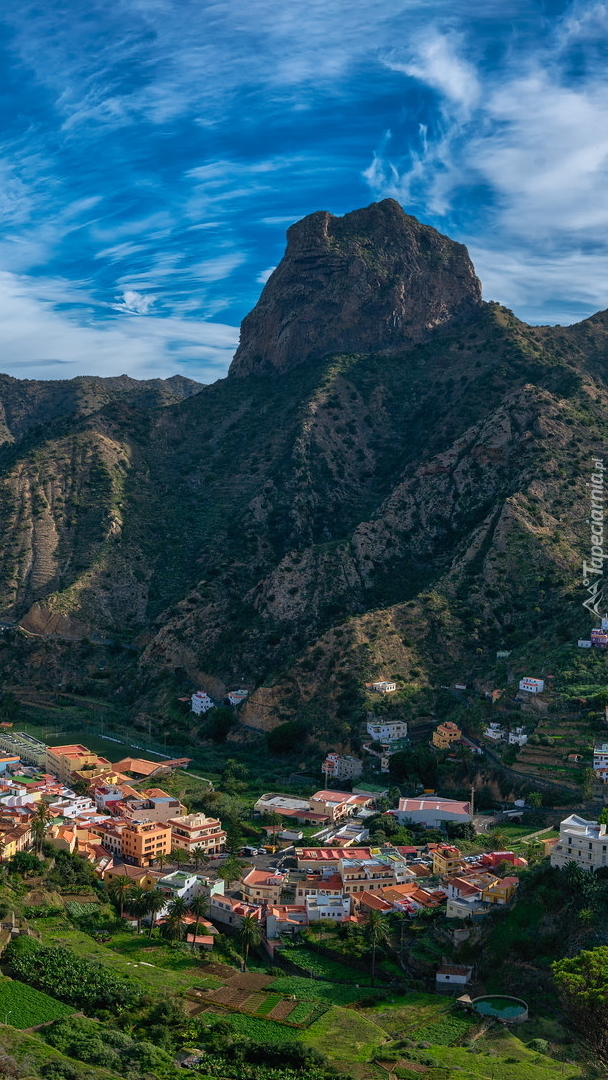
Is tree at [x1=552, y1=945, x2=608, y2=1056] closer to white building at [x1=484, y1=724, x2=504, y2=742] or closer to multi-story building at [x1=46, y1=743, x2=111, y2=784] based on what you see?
white building at [x1=484, y1=724, x2=504, y2=742]

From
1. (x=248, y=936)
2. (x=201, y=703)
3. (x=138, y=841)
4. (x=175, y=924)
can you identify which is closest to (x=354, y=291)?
(x=201, y=703)

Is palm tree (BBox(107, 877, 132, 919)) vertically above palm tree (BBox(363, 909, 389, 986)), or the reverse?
palm tree (BBox(363, 909, 389, 986))

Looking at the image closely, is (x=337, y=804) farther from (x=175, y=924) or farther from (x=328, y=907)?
(x=175, y=924)

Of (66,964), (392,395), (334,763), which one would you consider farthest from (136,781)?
(392,395)

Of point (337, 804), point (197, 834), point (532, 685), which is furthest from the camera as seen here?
point (532, 685)

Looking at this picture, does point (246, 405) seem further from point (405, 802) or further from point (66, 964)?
point (66, 964)

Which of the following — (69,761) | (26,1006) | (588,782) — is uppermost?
(588,782)

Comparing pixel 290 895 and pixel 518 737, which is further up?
pixel 518 737

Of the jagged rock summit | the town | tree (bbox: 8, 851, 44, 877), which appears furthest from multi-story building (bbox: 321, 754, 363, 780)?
the jagged rock summit
